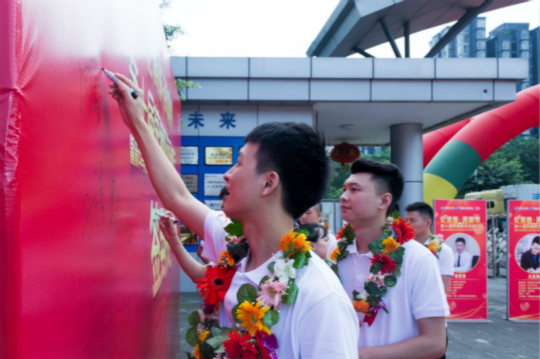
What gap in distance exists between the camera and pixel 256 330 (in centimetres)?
120

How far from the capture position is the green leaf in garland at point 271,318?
120 cm

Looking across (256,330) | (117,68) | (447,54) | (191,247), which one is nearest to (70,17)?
(117,68)

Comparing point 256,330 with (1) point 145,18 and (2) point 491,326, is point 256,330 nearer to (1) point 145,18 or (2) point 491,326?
(1) point 145,18

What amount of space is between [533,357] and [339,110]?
523cm

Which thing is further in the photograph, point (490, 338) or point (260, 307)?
point (490, 338)

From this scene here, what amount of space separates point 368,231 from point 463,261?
17.0 feet

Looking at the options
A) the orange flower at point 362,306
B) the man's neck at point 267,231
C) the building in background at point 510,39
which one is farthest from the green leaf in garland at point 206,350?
the building in background at point 510,39

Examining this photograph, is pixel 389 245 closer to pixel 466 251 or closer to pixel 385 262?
pixel 385 262

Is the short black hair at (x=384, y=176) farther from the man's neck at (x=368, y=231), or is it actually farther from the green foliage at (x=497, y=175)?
the green foliage at (x=497, y=175)

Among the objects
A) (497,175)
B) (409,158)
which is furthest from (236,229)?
(497,175)

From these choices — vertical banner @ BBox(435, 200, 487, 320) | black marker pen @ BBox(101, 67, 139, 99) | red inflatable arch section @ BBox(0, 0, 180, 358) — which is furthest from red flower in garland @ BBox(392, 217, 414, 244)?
vertical banner @ BBox(435, 200, 487, 320)

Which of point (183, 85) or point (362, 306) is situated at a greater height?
point (183, 85)

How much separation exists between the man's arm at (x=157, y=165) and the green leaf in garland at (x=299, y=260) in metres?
0.69

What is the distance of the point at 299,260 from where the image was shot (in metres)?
1.27
